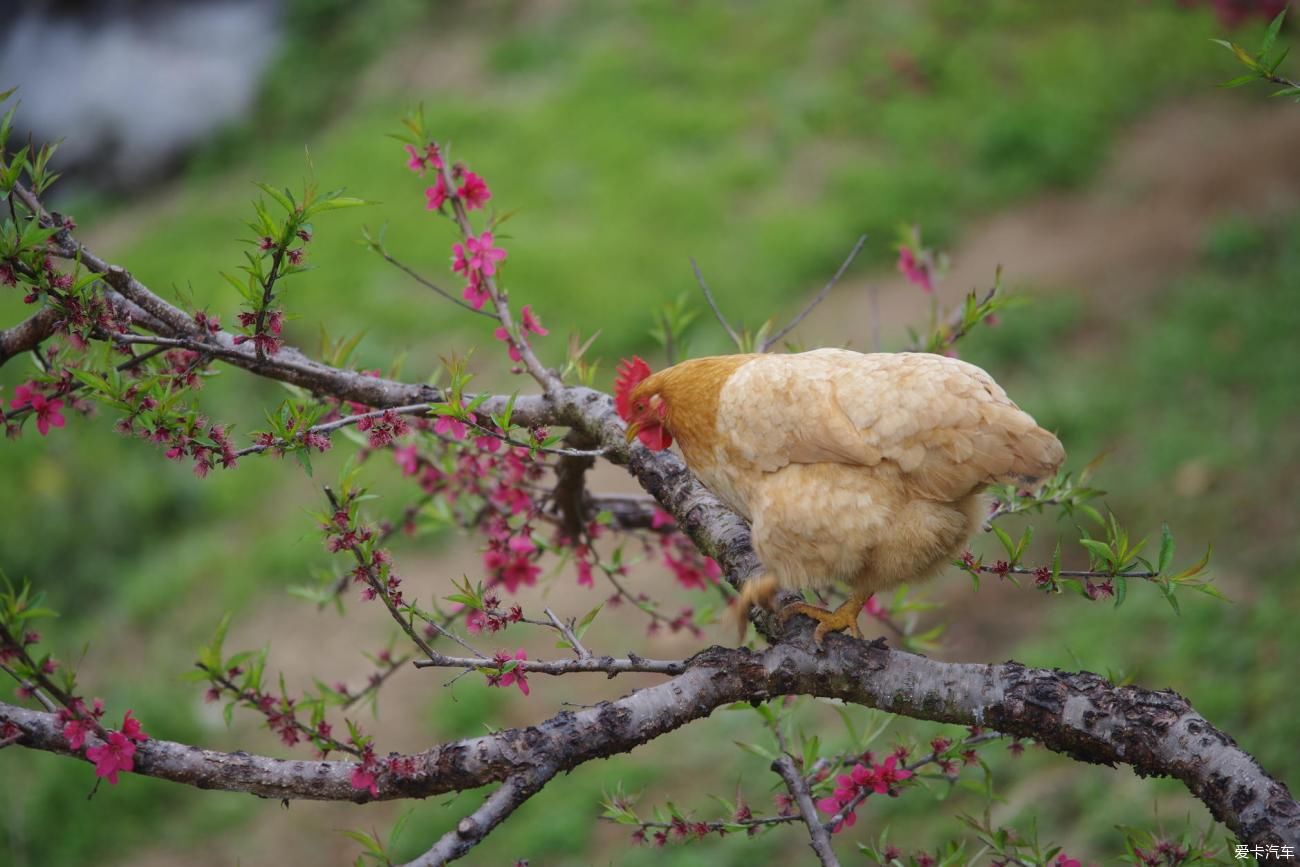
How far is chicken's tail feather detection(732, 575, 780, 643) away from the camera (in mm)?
2236

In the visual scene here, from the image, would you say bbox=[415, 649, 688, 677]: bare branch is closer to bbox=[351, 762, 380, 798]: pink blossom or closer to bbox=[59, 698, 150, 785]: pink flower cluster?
bbox=[351, 762, 380, 798]: pink blossom

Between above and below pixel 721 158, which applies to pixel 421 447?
below

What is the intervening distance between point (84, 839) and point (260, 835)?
0.85 m

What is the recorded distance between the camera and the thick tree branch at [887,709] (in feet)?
5.40

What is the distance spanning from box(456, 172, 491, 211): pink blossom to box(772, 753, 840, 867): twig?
1.44 metres

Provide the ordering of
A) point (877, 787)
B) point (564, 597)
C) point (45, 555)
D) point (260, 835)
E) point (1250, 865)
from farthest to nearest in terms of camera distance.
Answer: point (45, 555) → point (564, 597) → point (260, 835) → point (877, 787) → point (1250, 865)

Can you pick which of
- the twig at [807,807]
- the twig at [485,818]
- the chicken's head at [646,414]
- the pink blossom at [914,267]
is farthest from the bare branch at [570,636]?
the pink blossom at [914,267]

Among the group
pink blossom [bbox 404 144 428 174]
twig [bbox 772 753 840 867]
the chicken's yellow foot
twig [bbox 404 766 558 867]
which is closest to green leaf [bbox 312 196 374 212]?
pink blossom [bbox 404 144 428 174]

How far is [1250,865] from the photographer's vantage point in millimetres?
1887

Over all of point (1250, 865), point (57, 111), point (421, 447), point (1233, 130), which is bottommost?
point (1250, 865)

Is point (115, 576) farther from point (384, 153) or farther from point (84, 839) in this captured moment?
point (384, 153)

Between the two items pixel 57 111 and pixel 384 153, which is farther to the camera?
pixel 57 111

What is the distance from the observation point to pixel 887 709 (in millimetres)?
1964

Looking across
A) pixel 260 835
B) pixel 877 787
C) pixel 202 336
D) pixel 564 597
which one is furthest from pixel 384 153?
pixel 877 787
